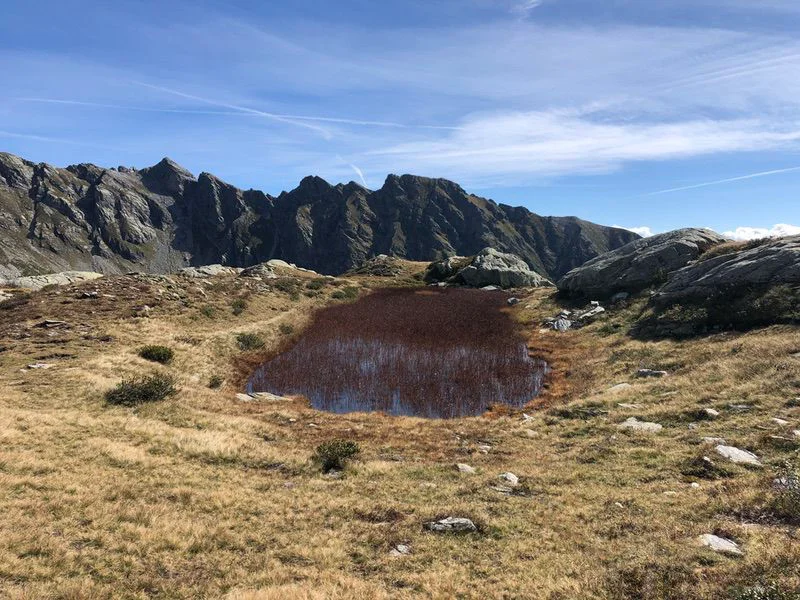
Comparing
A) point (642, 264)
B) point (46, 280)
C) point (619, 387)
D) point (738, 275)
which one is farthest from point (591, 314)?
point (46, 280)

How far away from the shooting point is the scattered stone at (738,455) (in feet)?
46.4

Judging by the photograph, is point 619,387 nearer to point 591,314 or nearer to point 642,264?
point 591,314

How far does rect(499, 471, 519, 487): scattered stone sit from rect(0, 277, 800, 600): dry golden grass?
372mm

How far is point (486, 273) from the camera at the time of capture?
97375mm

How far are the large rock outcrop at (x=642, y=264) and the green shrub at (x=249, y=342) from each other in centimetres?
3924

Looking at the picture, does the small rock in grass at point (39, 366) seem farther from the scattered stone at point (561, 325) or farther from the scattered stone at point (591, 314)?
the scattered stone at point (591, 314)

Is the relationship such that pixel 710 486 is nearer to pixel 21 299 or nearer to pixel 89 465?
pixel 89 465

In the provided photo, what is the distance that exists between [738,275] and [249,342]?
40.4 m

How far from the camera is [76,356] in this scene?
26.6 metres

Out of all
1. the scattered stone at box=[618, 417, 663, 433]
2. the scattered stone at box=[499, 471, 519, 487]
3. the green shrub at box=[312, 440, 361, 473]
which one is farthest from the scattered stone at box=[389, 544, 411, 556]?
the scattered stone at box=[618, 417, 663, 433]

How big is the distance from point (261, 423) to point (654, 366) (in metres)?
23.7

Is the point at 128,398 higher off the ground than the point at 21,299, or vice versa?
the point at 21,299

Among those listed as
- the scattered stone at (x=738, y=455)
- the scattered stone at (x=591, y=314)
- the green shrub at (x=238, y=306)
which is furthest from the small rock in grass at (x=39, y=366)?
the scattered stone at (x=591, y=314)

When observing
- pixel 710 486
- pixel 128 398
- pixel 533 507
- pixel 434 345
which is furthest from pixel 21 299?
pixel 710 486
